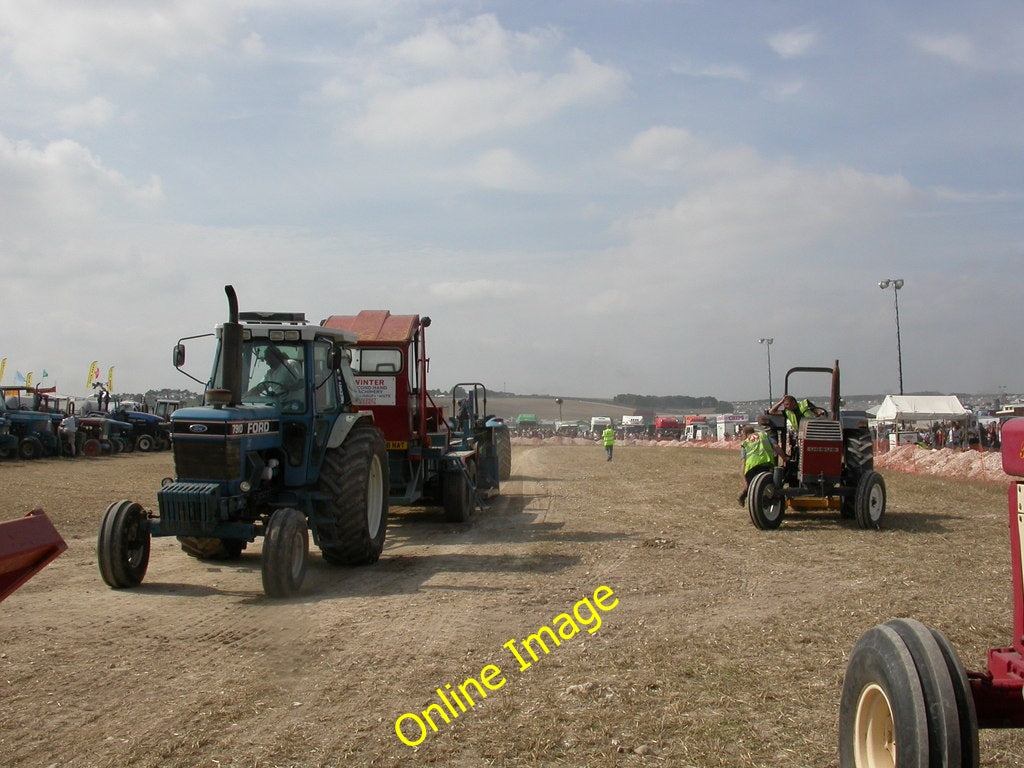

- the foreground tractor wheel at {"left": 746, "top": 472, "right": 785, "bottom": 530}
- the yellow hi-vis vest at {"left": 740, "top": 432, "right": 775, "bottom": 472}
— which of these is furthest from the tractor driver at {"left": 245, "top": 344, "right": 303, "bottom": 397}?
the yellow hi-vis vest at {"left": 740, "top": 432, "right": 775, "bottom": 472}

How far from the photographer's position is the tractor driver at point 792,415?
40.2 ft

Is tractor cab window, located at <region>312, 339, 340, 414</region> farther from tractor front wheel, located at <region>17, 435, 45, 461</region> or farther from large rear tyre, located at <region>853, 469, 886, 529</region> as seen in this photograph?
tractor front wheel, located at <region>17, 435, 45, 461</region>

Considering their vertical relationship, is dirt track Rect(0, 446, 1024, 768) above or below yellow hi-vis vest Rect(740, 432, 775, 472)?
below

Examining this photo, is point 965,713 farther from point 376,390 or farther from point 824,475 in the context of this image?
point 376,390

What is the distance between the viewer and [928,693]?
309cm

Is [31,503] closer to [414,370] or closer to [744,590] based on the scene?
[414,370]

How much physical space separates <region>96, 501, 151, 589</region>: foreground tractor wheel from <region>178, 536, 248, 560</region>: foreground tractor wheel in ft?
3.71

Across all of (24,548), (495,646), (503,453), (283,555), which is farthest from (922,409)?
(24,548)

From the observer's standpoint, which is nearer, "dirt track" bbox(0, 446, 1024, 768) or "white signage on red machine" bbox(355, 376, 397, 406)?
"dirt track" bbox(0, 446, 1024, 768)

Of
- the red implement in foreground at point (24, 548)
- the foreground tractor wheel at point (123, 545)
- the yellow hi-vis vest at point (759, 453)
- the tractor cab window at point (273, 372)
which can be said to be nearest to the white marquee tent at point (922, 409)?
→ the yellow hi-vis vest at point (759, 453)

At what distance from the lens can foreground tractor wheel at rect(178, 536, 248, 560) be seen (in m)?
9.12

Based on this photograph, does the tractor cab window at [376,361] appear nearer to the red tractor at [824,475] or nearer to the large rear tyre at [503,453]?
the red tractor at [824,475]

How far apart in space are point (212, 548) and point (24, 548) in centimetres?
613

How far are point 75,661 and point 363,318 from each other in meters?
→ 7.87
